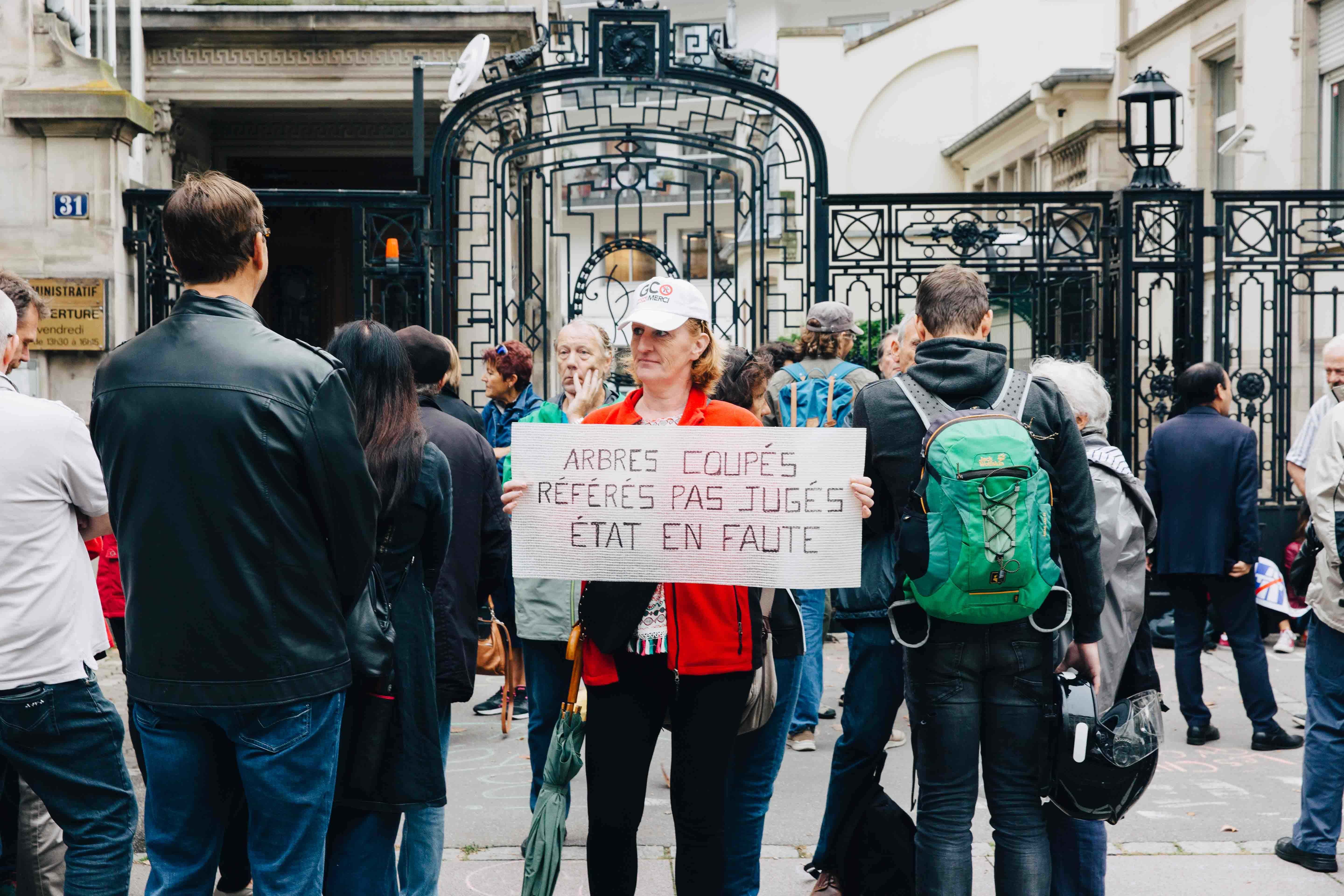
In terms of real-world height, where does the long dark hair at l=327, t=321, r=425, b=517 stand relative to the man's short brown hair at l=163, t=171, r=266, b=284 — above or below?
below

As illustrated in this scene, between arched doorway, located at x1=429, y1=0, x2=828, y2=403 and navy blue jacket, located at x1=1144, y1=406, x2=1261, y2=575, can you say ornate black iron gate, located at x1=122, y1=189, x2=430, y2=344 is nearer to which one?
arched doorway, located at x1=429, y1=0, x2=828, y2=403

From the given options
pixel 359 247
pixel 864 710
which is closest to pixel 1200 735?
pixel 864 710

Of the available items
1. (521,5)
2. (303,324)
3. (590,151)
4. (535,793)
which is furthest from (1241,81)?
(590,151)

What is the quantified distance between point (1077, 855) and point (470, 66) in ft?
25.2

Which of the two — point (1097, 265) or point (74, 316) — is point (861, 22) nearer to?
point (1097, 265)

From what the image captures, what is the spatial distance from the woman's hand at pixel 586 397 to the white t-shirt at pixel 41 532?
1.87m

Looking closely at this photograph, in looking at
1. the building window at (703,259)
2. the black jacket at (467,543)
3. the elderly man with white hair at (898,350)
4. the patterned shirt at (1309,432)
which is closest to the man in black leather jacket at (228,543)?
the black jacket at (467,543)

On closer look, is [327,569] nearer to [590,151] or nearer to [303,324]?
[303,324]

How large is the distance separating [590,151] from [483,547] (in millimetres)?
26882

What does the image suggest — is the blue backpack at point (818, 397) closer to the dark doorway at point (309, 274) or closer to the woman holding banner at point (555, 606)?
the woman holding banner at point (555, 606)

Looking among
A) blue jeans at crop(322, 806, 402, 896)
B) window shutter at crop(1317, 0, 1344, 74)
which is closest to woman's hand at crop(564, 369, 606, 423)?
blue jeans at crop(322, 806, 402, 896)

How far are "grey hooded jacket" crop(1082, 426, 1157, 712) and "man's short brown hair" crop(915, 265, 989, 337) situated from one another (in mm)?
654

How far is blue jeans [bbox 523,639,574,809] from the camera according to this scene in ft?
15.0

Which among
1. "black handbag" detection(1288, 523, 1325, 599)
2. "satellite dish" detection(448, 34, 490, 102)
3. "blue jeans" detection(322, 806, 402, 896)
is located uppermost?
"satellite dish" detection(448, 34, 490, 102)
